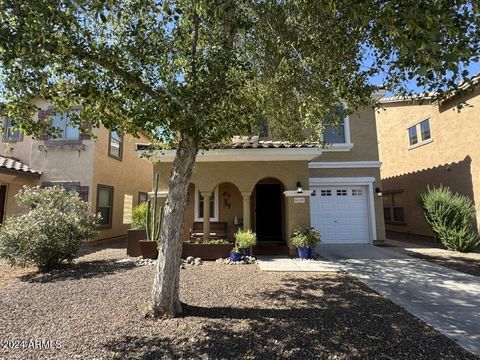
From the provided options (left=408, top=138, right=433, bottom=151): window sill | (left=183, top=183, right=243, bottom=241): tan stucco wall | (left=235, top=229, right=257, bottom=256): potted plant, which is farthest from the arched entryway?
(left=408, top=138, right=433, bottom=151): window sill

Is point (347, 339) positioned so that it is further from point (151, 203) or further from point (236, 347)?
point (151, 203)

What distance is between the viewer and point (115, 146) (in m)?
15.2

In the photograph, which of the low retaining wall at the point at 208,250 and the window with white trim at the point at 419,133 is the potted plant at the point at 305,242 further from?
the window with white trim at the point at 419,133

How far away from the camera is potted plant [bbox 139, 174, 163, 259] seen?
9.39 m

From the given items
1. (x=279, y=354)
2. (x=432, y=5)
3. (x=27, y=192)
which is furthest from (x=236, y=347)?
(x=27, y=192)

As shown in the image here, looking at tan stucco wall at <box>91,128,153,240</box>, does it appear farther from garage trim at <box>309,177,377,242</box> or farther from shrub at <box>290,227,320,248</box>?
garage trim at <box>309,177,377,242</box>

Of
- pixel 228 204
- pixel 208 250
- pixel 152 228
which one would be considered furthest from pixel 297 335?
pixel 228 204

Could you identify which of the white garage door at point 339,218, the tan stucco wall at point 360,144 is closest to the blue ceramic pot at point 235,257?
the white garage door at point 339,218

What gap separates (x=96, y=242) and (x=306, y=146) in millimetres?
10223

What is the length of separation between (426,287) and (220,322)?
4987 mm

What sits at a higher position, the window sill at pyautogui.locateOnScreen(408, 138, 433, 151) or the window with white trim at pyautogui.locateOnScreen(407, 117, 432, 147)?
the window with white trim at pyautogui.locateOnScreen(407, 117, 432, 147)

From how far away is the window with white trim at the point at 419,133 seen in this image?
578 inches

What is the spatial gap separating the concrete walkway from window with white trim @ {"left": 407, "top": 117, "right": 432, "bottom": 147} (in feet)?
32.6

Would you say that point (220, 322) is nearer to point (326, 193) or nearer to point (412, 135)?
point (326, 193)
